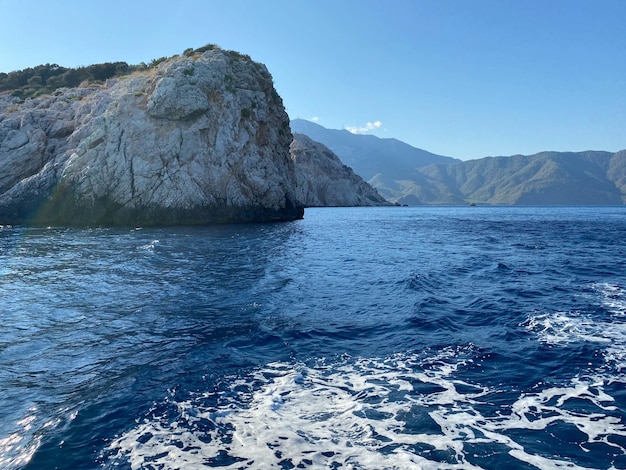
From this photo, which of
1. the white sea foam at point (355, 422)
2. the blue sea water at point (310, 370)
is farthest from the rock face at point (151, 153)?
the white sea foam at point (355, 422)

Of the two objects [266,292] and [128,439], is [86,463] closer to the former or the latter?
[128,439]

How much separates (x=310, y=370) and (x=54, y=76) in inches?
3968

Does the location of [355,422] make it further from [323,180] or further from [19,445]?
[323,180]

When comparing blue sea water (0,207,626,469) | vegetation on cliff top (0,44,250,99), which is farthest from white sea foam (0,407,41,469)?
vegetation on cliff top (0,44,250,99)

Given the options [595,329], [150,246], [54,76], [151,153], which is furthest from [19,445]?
[54,76]

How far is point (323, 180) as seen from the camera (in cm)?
16900

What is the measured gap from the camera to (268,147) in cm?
6662

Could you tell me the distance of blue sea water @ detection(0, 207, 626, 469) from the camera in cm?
681

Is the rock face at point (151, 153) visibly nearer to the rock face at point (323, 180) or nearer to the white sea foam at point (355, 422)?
the white sea foam at point (355, 422)

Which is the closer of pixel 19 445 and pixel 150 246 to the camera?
pixel 19 445

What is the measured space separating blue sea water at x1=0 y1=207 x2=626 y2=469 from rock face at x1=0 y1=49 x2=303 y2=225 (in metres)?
31.8

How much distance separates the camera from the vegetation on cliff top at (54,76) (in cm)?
7575

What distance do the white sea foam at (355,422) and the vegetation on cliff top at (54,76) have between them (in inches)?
2907

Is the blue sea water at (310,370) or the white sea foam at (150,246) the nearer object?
the blue sea water at (310,370)
